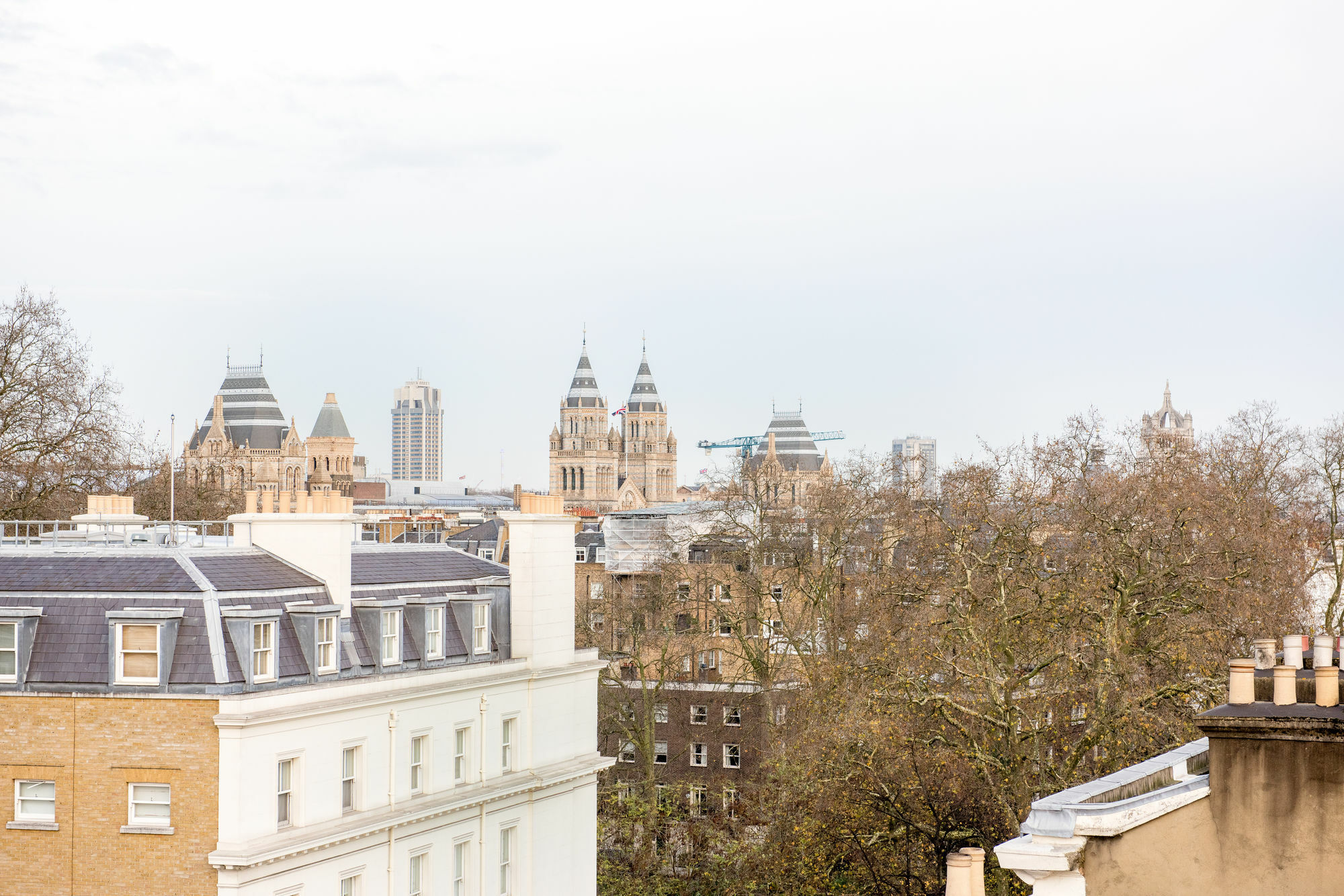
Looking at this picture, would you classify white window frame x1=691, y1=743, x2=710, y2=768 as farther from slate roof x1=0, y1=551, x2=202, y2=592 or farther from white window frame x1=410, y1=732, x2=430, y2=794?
slate roof x1=0, y1=551, x2=202, y2=592

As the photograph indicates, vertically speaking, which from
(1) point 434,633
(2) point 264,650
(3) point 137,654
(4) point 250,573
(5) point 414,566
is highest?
(4) point 250,573

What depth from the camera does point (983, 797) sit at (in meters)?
39.0

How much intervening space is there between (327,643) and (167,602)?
Answer: 13.6 feet

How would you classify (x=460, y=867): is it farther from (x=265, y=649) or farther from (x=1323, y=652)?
(x=1323, y=652)

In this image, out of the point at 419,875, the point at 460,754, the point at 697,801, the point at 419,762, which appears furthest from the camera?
the point at 697,801

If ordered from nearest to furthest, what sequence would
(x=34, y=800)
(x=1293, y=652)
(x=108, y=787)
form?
(x=1293, y=652), (x=108, y=787), (x=34, y=800)

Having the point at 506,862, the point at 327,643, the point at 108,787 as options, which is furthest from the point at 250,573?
the point at 506,862

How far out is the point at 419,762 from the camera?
36.3 meters

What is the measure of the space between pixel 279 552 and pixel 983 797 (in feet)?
56.9

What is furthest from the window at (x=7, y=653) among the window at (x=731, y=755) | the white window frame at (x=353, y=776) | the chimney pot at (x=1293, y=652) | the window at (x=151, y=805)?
the window at (x=731, y=755)

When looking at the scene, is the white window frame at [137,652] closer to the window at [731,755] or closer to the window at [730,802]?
the window at [730,802]

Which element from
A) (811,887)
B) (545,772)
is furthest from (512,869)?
(811,887)

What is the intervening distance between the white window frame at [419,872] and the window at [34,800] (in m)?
7.69

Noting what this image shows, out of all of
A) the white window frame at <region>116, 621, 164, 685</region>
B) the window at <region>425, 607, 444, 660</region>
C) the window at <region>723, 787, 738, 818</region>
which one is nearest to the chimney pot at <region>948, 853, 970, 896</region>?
the white window frame at <region>116, 621, 164, 685</region>
